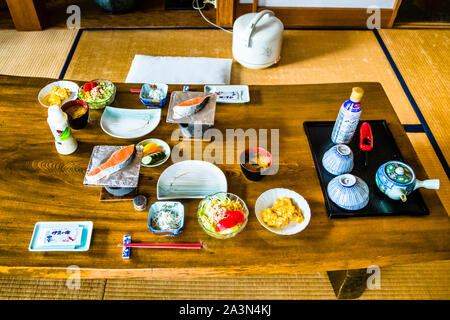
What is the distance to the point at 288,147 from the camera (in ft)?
5.60

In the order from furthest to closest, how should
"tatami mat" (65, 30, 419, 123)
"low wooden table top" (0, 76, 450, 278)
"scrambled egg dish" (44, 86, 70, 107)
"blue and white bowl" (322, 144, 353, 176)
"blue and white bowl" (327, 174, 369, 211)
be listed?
"tatami mat" (65, 30, 419, 123) < "scrambled egg dish" (44, 86, 70, 107) < "blue and white bowl" (322, 144, 353, 176) < "blue and white bowl" (327, 174, 369, 211) < "low wooden table top" (0, 76, 450, 278)

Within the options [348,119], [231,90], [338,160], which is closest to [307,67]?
[231,90]

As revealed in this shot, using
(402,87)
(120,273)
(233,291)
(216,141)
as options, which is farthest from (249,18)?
(120,273)

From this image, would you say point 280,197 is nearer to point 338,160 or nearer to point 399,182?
point 338,160

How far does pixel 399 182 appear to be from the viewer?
143cm

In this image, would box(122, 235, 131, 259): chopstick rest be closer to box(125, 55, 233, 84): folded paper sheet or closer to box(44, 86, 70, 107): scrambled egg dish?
box(44, 86, 70, 107): scrambled egg dish

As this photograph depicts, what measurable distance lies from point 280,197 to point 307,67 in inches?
73.7

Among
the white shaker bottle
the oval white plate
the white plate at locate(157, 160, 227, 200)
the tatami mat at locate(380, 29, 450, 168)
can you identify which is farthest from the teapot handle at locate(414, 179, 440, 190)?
the white shaker bottle

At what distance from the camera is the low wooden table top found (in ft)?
4.31

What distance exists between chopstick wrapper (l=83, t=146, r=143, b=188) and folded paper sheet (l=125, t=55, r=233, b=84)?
1277 mm

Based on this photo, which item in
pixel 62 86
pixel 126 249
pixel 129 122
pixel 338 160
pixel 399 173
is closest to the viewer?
pixel 126 249

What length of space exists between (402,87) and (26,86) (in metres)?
2.68

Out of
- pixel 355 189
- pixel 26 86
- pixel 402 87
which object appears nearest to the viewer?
pixel 355 189

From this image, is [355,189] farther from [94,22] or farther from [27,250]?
[94,22]
